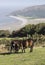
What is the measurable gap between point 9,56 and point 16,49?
2.25 m

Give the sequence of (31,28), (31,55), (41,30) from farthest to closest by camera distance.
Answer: (31,28)
(41,30)
(31,55)

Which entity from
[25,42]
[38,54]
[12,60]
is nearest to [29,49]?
[25,42]

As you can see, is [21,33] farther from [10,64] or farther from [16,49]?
[10,64]

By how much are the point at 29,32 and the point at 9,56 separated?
1205 inches

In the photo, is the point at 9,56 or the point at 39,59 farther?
the point at 9,56

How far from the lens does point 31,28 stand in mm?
53219

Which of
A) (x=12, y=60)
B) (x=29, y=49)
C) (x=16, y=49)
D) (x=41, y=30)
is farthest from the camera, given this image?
(x=41, y=30)

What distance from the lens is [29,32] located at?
51531 millimetres

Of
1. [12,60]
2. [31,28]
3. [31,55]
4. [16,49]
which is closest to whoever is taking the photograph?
[12,60]

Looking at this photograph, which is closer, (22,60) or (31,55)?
(22,60)

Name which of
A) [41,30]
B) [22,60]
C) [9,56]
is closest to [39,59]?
[22,60]

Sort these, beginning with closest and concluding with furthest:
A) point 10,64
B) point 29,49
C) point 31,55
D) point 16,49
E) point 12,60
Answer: point 10,64, point 12,60, point 31,55, point 16,49, point 29,49

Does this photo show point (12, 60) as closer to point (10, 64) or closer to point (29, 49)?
point (10, 64)

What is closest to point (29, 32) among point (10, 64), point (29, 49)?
point (29, 49)
